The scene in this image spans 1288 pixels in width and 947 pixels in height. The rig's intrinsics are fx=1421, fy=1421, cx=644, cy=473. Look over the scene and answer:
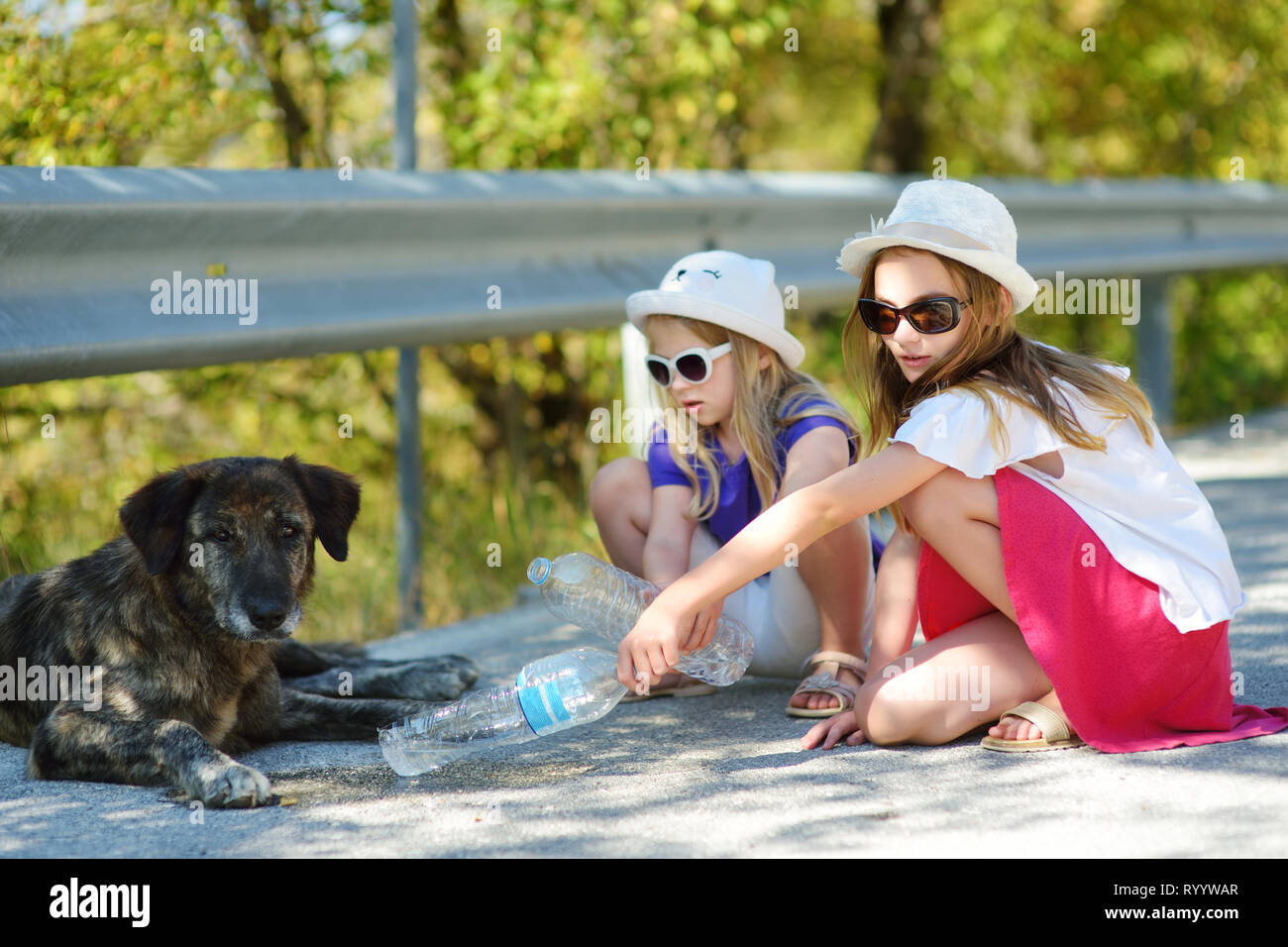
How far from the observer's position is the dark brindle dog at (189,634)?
135 inches

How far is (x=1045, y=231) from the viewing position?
309 inches

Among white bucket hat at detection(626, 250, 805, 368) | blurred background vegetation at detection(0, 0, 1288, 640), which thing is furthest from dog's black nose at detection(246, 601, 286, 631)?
blurred background vegetation at detection(0, 0, 1288, 640)

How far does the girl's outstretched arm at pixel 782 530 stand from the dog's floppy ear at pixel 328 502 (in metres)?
0.92

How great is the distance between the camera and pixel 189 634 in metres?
3.61

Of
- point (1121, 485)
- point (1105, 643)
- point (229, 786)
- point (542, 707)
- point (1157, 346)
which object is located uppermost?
point (1157, 346)

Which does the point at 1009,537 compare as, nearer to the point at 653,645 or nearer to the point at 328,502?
the point at 653,645

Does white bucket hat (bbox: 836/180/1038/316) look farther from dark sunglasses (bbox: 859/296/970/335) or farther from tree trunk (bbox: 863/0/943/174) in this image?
tree trunk (bbox: 863/0/943/174)

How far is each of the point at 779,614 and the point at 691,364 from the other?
31.5 inches

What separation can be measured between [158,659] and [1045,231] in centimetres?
576

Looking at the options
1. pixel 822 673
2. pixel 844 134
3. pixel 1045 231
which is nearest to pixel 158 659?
pixel 822 673

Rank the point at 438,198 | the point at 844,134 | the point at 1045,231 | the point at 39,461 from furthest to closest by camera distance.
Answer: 1. the point at 844,134
2. the point at 1045,231
3. the point at 39,461
4. the point at 438,198

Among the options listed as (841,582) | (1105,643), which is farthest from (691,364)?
(1105,643)
